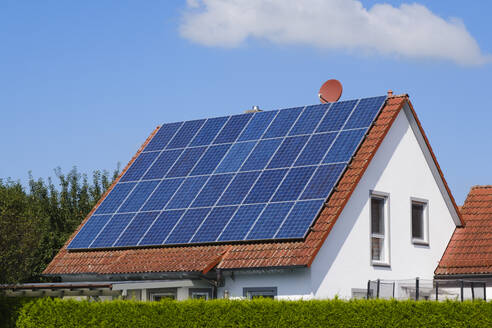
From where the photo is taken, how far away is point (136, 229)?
29.8 meters

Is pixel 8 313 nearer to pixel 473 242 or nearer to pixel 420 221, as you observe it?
pixel 420 221

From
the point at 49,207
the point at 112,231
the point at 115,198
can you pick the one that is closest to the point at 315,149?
the point at 112,231

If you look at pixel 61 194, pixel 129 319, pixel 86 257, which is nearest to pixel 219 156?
pixel 86 257

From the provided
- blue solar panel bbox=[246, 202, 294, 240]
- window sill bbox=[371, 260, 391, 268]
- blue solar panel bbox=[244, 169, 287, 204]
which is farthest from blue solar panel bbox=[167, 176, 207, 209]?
window sill bbox=[371, 260, 391, 268]

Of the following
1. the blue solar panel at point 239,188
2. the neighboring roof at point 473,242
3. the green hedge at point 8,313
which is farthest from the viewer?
the neighboring roof at point 473,242

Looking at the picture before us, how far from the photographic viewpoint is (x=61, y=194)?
1939 inches

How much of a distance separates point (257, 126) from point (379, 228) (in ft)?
19.7

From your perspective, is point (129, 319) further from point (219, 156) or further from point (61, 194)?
point (61, 194)

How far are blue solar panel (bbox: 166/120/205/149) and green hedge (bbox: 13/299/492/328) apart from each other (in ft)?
38.4

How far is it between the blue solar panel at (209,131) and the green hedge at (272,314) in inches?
439

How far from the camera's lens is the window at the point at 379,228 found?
28156 millimetres

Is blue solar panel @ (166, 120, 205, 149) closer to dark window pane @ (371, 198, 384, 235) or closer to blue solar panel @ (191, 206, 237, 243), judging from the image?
blue solar panel @ (191, 206, 237, 243)

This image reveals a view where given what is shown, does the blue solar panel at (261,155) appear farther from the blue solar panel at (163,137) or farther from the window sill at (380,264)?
the blue solar panel at (163,137)

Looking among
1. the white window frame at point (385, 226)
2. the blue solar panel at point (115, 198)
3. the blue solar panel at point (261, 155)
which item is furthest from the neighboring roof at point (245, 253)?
the blue solar panel at point (261, 155)
